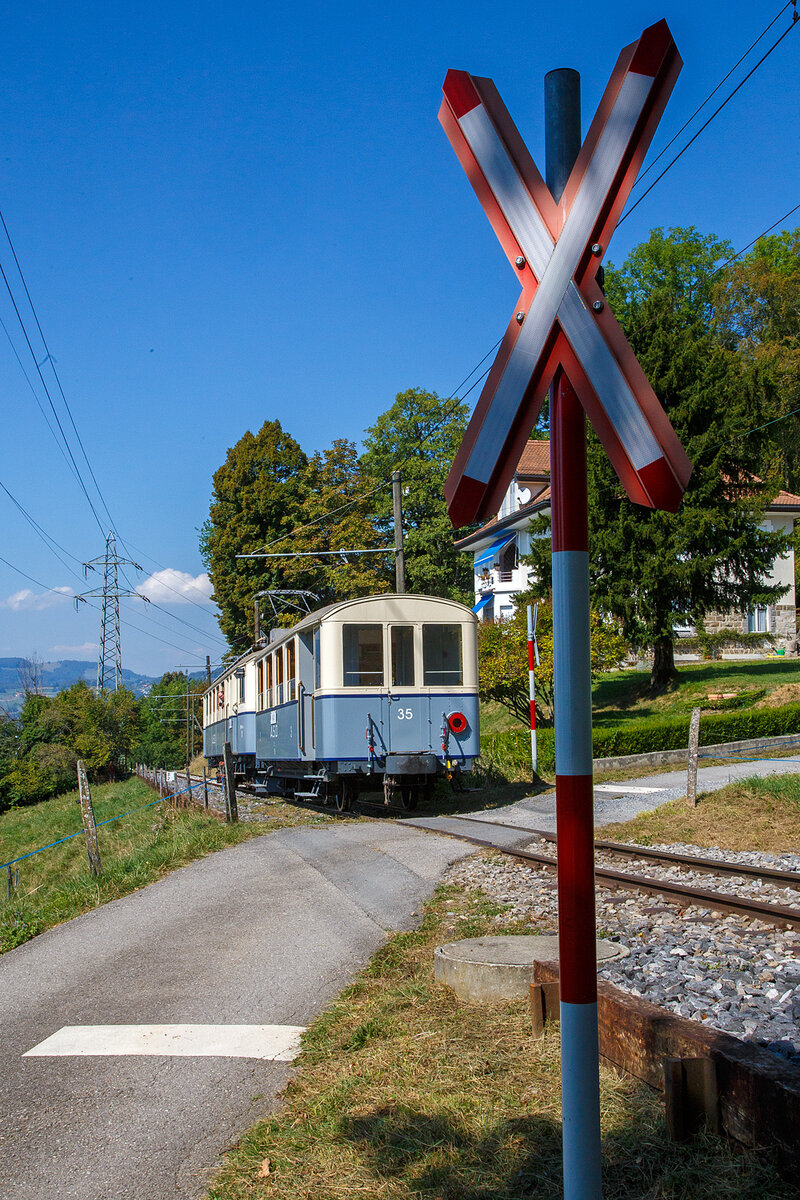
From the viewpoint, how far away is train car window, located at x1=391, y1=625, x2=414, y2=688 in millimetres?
15922

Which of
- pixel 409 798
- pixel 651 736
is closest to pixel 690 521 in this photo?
pixel 651 736

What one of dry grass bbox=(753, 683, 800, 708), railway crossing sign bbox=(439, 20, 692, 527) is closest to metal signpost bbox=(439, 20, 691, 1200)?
railway crossing sign bbox=(439, 20, 692, 527)

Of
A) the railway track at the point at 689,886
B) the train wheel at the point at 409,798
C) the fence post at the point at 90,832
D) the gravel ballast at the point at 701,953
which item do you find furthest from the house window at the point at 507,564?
the gravel ballast at the point at 701,953

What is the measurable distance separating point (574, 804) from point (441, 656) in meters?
14.0

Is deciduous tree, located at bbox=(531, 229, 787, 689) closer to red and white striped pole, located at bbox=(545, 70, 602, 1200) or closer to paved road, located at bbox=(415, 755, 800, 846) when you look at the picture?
paved road, located at bbox=(415, 755, 800, 846)

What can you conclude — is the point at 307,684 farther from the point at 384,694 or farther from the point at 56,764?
the point at 56,764

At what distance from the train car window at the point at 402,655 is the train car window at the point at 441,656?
211 mm

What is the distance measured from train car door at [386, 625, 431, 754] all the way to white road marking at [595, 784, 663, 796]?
317cm

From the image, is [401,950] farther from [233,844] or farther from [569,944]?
[233,844]

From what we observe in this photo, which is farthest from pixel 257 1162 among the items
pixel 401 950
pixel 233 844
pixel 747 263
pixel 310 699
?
pixel 747 263

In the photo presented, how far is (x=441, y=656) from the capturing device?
16156mm

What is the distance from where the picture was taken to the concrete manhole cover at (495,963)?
206 inches

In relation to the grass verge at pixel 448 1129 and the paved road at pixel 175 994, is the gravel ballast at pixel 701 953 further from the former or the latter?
the paved road at pixel 175 994

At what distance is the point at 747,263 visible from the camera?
1639 inches
